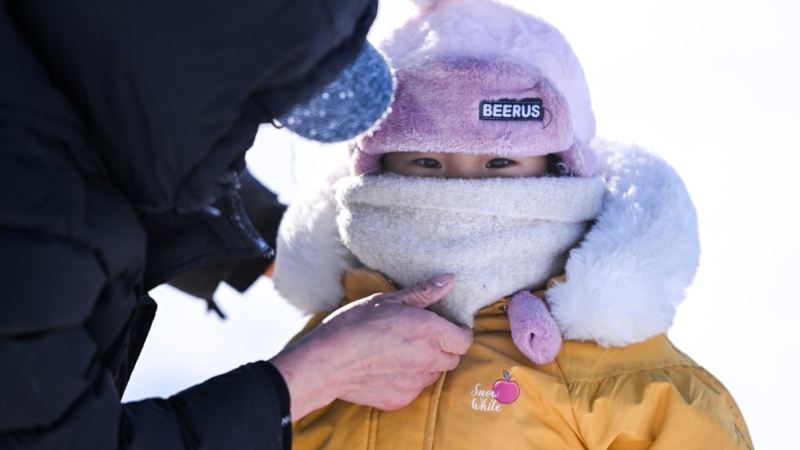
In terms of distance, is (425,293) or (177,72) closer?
(177,72)

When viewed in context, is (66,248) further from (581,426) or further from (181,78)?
(581,426)

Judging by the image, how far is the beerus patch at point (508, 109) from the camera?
163 centimetres

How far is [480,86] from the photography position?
5.34 feet

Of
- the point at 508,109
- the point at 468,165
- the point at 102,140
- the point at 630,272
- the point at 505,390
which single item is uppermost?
the point at 102,140

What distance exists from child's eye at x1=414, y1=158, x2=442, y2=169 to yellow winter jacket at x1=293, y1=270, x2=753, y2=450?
0.30 metres

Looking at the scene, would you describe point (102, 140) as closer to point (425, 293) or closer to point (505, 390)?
point (425, 293)

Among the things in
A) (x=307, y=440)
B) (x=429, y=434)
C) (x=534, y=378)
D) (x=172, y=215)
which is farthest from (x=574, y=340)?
(x=172, y=215)

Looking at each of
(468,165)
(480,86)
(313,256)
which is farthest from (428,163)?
(313,256)

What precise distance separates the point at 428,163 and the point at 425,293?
0.90 feet

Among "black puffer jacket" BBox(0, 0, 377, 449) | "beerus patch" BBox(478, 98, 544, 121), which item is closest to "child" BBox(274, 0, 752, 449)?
"beerus patch" BBox(478, 98, 544, 121)

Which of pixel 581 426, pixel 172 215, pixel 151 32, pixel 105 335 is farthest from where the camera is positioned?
pixel 581 426

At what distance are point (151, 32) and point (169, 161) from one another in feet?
0.51

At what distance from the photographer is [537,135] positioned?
1.65 metres

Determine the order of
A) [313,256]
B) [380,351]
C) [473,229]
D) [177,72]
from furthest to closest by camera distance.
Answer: [313,256] < [473,229] < [380,351] < [177,72]
